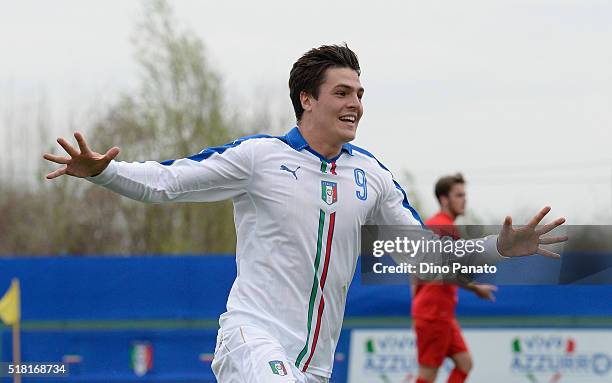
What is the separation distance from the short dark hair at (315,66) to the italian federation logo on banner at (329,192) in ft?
1.52

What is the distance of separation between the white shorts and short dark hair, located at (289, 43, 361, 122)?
1.21 metres

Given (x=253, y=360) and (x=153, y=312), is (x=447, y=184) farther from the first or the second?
(x=253, y=360)

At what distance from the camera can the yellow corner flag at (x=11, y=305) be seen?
11781mm

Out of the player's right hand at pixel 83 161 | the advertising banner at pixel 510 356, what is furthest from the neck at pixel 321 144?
the advertising banner at pixel 510 356

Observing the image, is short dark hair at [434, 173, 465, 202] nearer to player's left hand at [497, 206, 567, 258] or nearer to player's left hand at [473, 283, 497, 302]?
player's left hand at [473, 283, 497, 302]

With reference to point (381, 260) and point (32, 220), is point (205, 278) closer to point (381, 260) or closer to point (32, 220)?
point (381, 260)

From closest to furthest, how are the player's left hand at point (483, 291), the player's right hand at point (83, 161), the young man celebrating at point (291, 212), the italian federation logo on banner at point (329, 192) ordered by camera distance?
the player's right hand at point (83, 161) < the young man celebrating at point (291, 212) < the italian federation logo on banner at point (329, 192) < the player's left hand at point (483, 291)

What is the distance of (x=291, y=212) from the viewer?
5.46 m

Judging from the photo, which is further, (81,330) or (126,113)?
(126,113)

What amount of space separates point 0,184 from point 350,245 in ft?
129

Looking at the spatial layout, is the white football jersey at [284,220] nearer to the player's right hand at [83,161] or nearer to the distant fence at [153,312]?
the player's right hand at [83,161]

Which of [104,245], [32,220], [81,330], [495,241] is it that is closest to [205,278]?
[81,330]

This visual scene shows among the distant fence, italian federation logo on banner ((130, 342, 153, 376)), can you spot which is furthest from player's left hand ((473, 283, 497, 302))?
italian federation logo on banner ((130, 342, 153, 376))

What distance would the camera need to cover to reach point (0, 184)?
4300 centimetres
